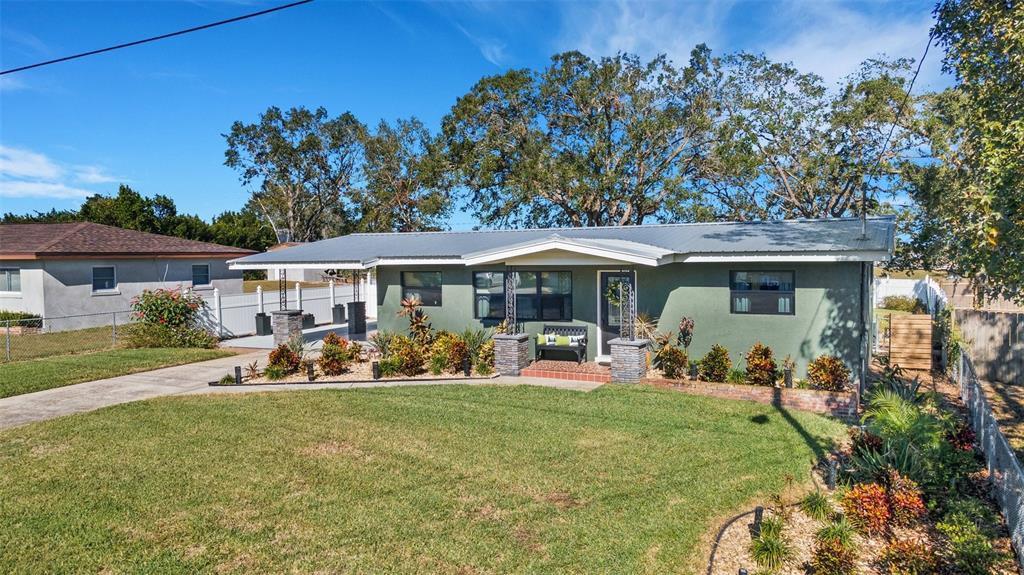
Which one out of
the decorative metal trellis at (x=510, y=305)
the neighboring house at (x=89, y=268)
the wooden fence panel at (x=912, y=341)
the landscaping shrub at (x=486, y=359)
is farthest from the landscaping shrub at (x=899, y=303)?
the neighboring house at (x=89, y=268)

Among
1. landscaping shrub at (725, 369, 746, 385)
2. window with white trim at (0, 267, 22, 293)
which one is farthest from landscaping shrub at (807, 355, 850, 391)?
window with white trim at (0, 267, 22, 293)

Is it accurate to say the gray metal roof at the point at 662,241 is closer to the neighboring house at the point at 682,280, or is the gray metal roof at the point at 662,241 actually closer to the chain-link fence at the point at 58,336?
the neighboring house at the point at 682,280

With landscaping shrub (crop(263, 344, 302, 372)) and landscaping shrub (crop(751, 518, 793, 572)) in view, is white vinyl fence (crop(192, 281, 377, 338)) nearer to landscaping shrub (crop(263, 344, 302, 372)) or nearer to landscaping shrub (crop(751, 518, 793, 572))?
Answer: landscaping shrub (crop(263, 344, 302, 372))

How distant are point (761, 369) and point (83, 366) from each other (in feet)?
49.7

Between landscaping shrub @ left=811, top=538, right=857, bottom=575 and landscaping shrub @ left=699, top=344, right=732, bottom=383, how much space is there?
21.4 ft

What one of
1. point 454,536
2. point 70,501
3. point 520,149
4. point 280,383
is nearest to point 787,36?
point 520,149

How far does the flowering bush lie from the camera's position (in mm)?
17359

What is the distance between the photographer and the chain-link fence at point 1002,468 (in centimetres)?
478

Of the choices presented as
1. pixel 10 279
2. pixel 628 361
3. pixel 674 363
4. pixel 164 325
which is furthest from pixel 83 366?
pixel 674 363

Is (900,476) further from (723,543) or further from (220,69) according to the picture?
(220,69)

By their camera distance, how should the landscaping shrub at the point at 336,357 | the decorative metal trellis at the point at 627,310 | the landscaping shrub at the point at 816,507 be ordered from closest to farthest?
the landscaping shrub at the point at 816,507 → the decorative metal trellis at the point at 627,310 → the landscaping shrub at the point at 336,357

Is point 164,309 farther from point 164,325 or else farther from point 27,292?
point 27,292

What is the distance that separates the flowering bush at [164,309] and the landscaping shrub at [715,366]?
15.2 metres

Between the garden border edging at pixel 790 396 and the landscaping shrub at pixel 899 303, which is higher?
the landscaping shrub at pixel 899 303
